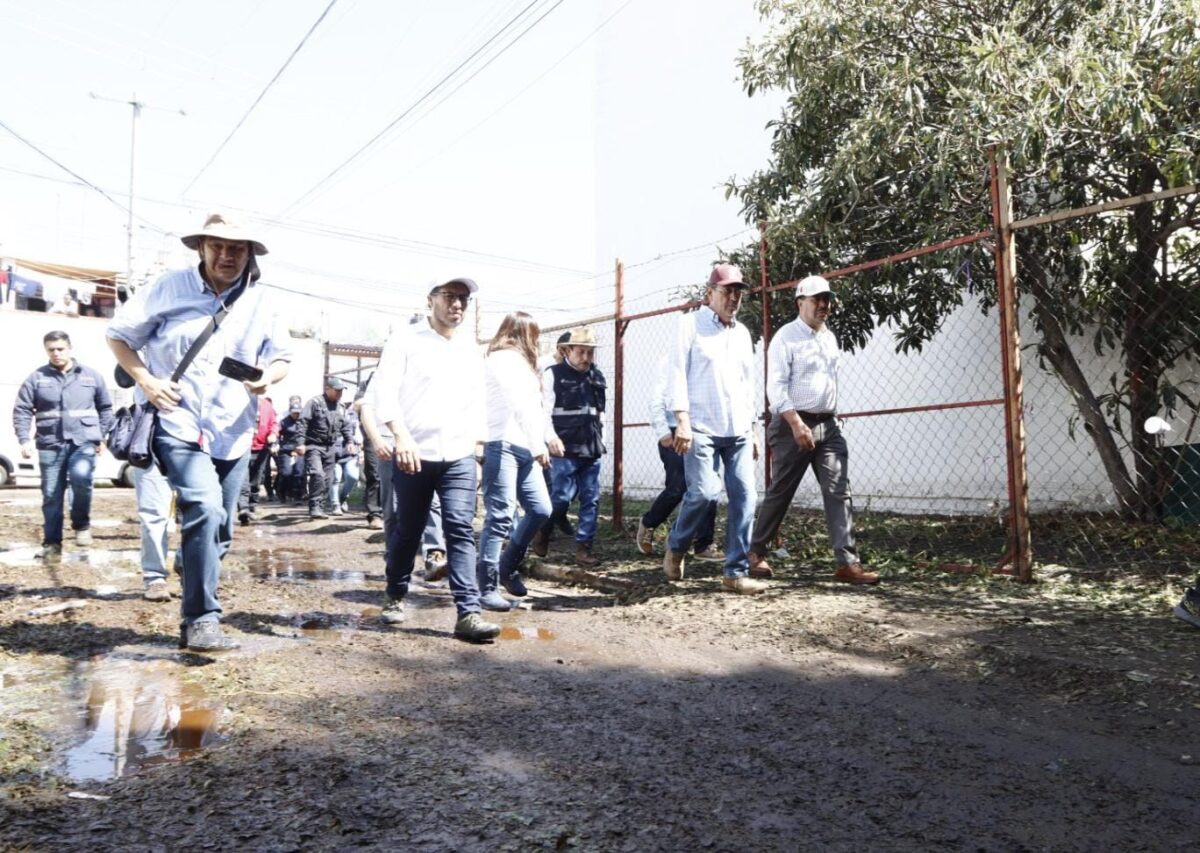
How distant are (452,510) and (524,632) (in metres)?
0.76

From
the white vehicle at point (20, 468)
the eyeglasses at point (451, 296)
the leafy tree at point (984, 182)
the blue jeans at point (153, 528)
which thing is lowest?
the blue jeans at point (153, 528)

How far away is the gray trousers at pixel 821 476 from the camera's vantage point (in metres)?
5.84

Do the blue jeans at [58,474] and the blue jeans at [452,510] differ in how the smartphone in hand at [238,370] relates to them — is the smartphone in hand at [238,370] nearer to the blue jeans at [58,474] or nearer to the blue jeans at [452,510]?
the blue jeans at [452,510]

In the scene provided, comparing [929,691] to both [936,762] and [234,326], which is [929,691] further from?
[234,326]

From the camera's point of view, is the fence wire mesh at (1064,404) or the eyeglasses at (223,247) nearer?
the eyeglasses at (223,247)

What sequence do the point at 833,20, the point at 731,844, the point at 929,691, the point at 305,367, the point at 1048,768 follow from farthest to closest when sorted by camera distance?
the point at 305,367 < the point at 833,20 < the point at 929,691 < the point at 1048,768 < the point at 731,844

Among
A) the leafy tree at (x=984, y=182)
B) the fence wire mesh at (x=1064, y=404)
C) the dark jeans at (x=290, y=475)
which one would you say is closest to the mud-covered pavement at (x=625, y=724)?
the fence wire mesh at (x=1064, y=404)

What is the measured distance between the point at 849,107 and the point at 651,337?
19.3ft

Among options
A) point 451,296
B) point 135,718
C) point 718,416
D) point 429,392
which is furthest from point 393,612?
point 718,416

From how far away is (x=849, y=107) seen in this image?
7.95 meters

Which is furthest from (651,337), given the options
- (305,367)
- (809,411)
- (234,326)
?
(305,367)

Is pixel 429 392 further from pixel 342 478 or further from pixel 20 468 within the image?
pixel 20 468

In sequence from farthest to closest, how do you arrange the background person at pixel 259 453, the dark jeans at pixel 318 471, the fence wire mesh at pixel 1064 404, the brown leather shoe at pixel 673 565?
the dark jeans at pixel 318 471, the background person at pixel 259 453, the fence wire mesh at pixel 1064 404, the brown leather shoe at pixel 673 565

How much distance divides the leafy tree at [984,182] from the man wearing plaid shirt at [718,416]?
5.96 ft
